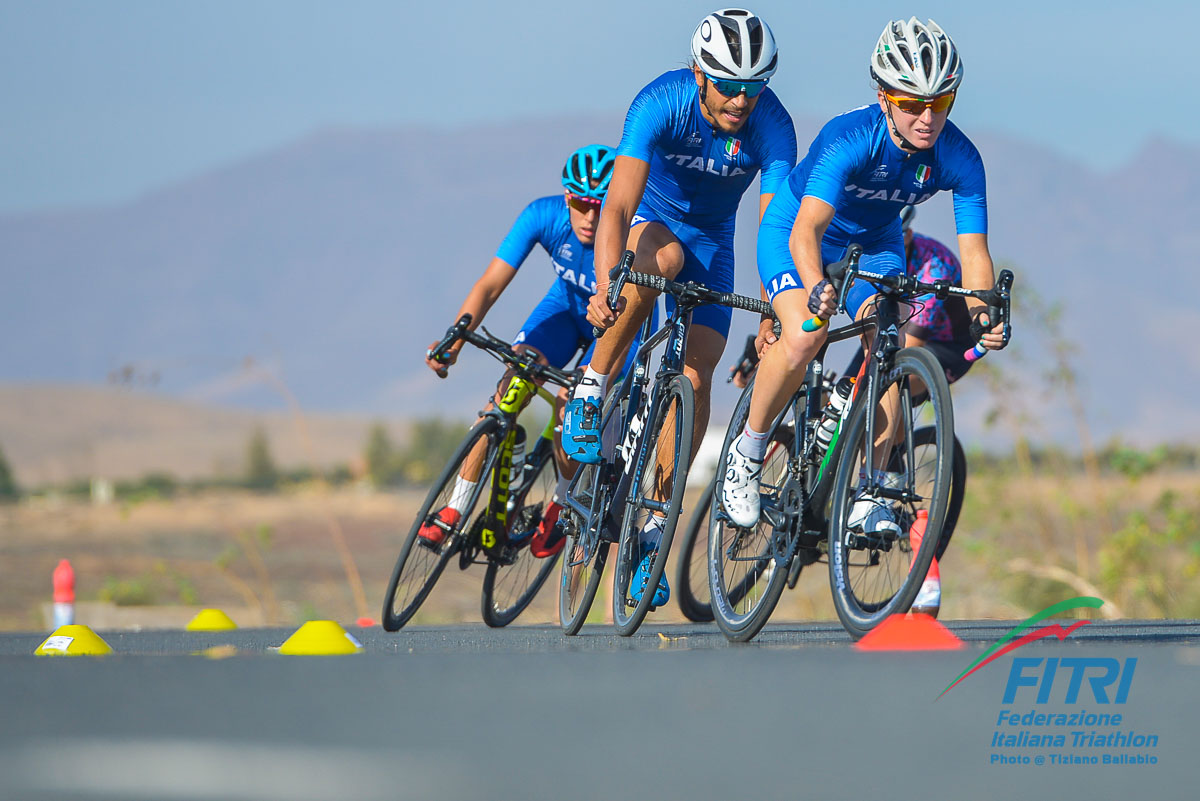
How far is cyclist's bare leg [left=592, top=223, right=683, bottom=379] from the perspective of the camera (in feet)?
22.4

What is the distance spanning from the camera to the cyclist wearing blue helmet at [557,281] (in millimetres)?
7805

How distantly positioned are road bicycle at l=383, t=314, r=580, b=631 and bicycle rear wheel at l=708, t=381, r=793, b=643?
1.63 metres

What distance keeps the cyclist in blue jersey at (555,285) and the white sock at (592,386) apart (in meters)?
1.07

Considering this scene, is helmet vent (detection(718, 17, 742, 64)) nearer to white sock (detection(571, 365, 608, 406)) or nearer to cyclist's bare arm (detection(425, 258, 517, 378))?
white sock (detection(571, 365, 608, 406))

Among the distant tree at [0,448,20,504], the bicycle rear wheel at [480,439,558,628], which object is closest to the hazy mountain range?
the distant tree at [0,448,20,504]

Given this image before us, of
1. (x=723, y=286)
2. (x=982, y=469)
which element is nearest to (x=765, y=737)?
(x=723, y=286)

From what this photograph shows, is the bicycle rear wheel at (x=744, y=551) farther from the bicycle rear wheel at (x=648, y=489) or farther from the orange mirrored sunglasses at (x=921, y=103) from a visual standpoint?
the orange mirrored sunglasses at (x=921, y=103)

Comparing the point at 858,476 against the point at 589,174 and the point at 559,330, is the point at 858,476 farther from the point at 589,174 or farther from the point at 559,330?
the point at 559,330

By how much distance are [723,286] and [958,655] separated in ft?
10.7

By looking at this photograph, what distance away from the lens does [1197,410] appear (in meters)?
140

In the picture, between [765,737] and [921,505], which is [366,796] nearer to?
[765,737]

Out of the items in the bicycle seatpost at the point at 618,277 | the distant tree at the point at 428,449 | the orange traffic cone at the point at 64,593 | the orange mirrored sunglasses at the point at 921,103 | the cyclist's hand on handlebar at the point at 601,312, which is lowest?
the distant tree at the point at 428,449

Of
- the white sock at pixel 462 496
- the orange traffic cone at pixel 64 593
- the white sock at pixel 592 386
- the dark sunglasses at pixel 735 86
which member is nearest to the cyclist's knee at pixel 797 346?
the white sock at pixel 592 386

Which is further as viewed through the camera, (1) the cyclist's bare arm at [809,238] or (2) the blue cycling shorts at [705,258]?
(2) the blue cycling shorts at [705,258]
